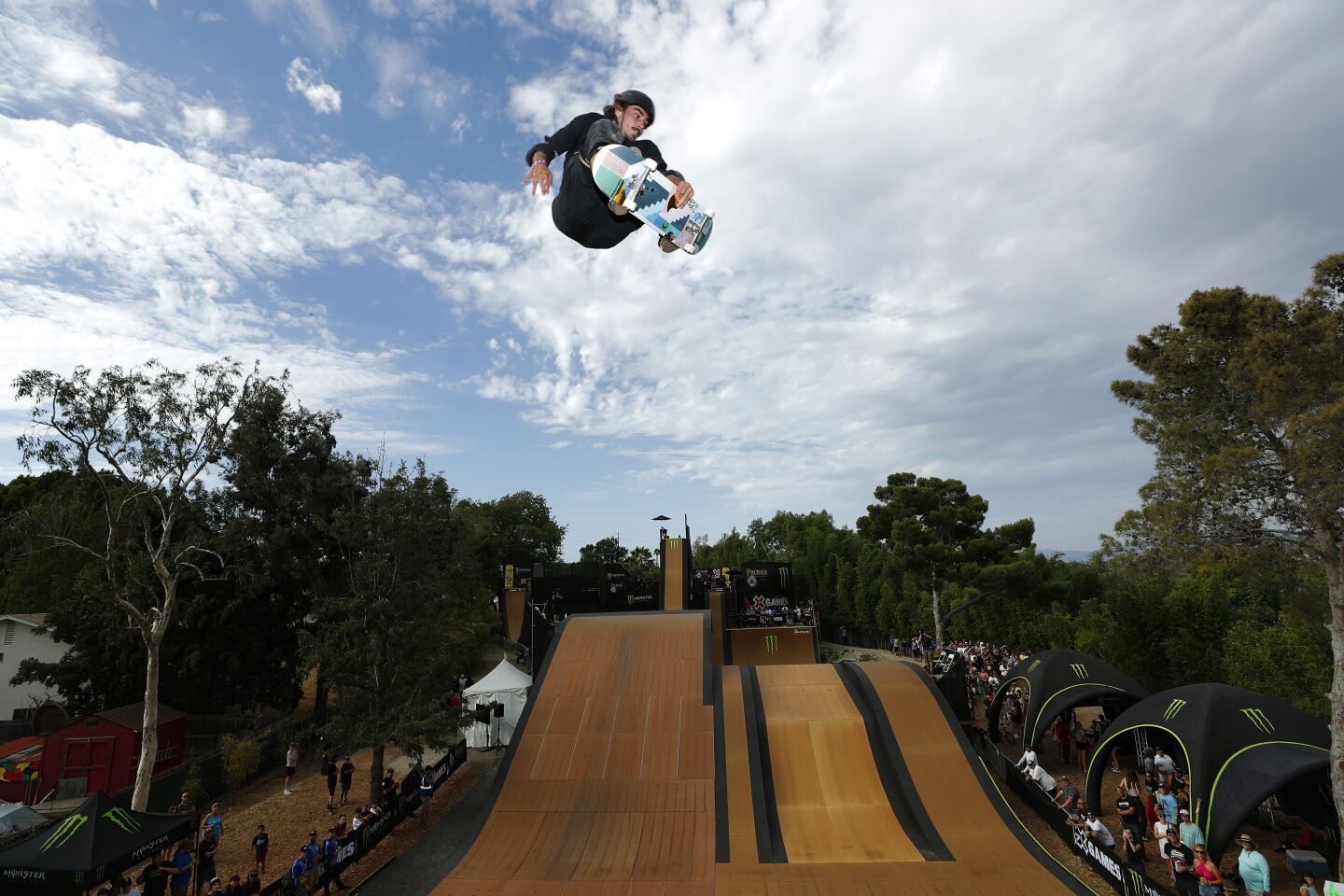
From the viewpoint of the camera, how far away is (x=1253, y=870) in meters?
9.66

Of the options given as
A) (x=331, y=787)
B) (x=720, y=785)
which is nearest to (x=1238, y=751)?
(x=720, y=785)

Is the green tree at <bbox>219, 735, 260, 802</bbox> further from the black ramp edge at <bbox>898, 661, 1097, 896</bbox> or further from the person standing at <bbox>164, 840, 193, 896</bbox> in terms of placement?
the black ramp edge at <bbox>898, 661, 1097, 896</bbox>

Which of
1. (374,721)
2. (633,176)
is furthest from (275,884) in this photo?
(633,176)

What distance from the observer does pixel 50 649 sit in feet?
96.9

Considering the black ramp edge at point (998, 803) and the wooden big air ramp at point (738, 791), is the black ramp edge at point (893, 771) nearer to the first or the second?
the wooden big air ramp at point (738, 791)

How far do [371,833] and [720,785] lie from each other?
7.47 m

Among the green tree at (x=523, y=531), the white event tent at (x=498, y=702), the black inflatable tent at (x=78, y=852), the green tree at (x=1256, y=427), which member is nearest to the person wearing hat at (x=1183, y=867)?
the green tree at (x=1256, y=427)

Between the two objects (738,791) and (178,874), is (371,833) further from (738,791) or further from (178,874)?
(738,791)

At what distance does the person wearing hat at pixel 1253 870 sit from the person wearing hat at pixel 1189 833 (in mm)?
979

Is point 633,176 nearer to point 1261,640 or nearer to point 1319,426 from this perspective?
point 1319,426

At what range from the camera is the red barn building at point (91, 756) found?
1956cm

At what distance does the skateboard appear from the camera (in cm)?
509

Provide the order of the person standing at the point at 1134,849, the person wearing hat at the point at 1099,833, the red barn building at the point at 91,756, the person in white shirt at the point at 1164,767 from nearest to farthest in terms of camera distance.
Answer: the person standing at the point at 1134,849 → the person wearing hat at the point at 1099,833 → the person in white shirt at the point at 1164,767 → the red barn building at the point at 91,756

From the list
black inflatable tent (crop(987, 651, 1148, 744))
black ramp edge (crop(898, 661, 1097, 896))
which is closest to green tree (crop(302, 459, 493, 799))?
black ramp edge (crop(898, 661, 1097, 896))
